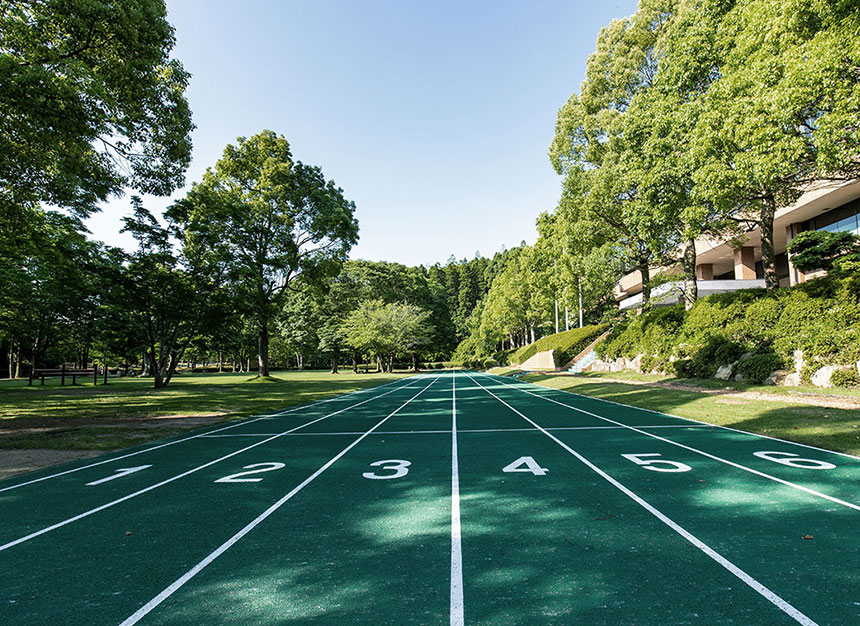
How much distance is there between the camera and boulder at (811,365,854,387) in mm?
12406

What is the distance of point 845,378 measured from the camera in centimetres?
1205

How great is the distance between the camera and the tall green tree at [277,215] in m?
29.8

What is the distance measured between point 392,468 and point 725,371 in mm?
15374

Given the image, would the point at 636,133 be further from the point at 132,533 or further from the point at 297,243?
the point at 297,243

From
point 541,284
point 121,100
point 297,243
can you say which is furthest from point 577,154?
point 121,100

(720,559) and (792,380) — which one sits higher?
(792,380)

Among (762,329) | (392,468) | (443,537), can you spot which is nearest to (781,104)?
(762,329)

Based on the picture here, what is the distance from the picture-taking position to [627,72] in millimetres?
24406

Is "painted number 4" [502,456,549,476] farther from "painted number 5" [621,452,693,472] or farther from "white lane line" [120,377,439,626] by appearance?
"white lane line" [120,377,439,626]

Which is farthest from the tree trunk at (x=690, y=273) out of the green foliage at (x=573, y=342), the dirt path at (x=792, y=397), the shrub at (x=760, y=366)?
the green foliage at (x=573, y=342)

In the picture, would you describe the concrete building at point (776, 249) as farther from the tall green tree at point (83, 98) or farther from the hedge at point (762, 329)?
the tall green tree at point (83, 98)

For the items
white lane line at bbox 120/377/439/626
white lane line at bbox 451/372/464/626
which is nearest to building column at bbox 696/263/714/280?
white lane line at bbox 451/372/464/626

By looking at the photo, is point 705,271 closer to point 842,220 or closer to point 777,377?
point 842,220

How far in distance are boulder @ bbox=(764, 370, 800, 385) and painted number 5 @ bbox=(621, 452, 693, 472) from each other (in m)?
10.4
